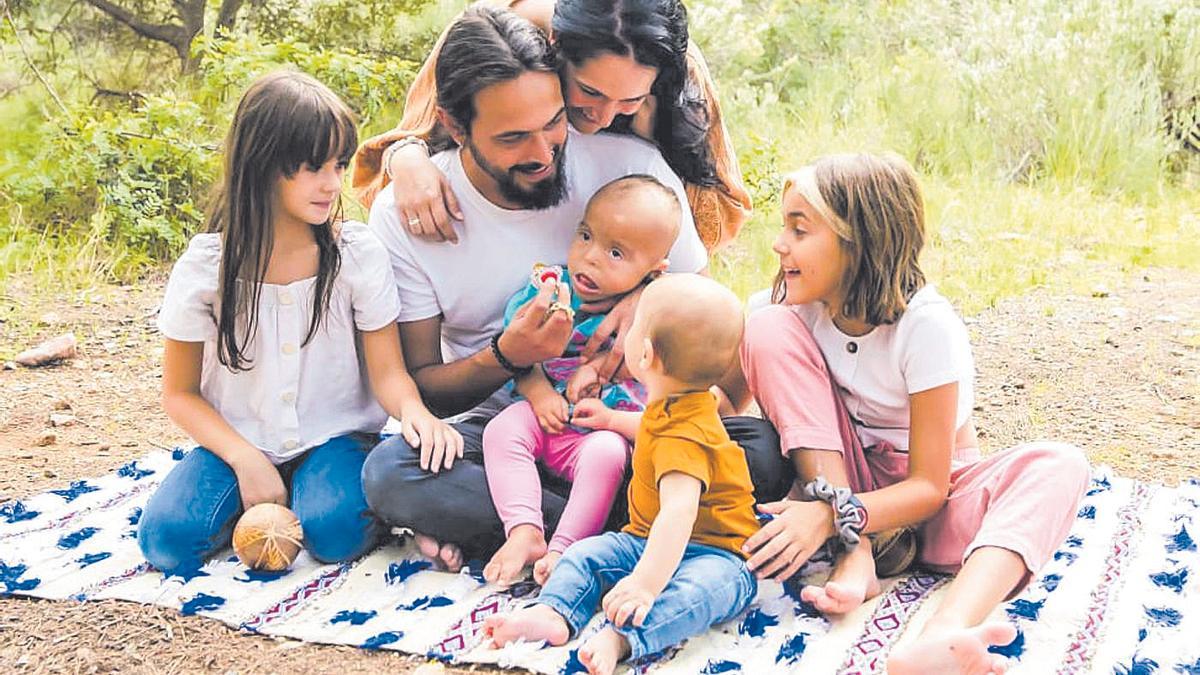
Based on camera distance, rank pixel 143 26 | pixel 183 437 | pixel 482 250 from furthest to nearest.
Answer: pixel 143 26 < pixel 183 437 < pixel 482 250

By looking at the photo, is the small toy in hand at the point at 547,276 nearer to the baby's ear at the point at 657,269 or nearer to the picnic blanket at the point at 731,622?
the baby's ear at the point at 657,269

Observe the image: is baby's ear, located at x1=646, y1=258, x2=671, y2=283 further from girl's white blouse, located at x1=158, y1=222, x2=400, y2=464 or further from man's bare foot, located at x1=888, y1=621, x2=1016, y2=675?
man's bare foot, located at x1=888, y1=621, x2=1016, y2=675

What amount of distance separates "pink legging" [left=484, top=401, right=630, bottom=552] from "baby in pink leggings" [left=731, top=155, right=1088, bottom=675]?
340 millimetres

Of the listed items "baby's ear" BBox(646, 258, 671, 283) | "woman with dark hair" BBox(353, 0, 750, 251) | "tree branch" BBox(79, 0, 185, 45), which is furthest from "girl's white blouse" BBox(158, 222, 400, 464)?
"tree branch" BBox(79, 0, 185, 45)

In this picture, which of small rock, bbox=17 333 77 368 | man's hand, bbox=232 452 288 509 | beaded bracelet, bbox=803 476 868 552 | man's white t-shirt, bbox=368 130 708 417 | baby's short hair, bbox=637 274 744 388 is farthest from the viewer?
small rock, bbox=17 333 77 368

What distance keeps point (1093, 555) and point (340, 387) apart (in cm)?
167

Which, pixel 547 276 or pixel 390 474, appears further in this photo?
pixel 547 276

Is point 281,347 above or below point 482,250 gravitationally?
below

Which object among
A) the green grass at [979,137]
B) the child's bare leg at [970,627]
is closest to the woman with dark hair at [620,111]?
the child's bare leg at [970,627]

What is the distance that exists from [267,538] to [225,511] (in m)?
0.17

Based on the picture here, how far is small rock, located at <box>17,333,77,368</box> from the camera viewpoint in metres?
4.38

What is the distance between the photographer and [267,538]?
262 centimetres

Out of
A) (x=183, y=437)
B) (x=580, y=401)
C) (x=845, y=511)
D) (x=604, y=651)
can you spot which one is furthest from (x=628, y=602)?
(x=183, y=437)

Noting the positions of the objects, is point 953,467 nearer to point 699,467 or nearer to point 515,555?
point 699,467
